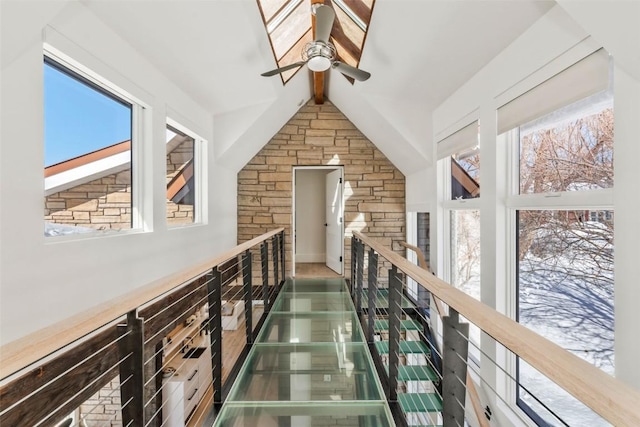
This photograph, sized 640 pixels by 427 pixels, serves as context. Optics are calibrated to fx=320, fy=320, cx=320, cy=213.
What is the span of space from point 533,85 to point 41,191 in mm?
3030

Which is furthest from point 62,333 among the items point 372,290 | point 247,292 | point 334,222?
point 334,222

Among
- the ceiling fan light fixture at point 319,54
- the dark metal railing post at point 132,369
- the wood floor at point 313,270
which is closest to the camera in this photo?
the dark metal railing post at point 132,369

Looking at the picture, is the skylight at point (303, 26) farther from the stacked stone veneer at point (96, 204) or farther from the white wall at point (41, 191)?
the stacked stone veneer at point (96, 204)

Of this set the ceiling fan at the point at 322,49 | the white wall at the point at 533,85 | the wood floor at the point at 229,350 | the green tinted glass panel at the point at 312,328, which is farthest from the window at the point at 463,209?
the wood floor at the point at 229,350

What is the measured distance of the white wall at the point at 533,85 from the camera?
1.42 metres

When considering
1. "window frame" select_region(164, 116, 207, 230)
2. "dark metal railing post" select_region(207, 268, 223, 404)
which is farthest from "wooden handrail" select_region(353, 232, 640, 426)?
"window frame" select_region(164, 116, 207, 230)

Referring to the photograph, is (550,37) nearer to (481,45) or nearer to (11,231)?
(481,45)

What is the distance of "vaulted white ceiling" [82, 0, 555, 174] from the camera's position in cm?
221

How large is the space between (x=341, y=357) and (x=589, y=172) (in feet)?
6.93

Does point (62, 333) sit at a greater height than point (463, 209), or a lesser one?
lesser

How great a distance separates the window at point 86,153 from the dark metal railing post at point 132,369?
1.22 m

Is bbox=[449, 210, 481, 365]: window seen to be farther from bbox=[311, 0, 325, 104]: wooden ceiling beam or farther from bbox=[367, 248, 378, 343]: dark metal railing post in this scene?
bbox=[311, 0, 325, 104]: wooden ceiling beam

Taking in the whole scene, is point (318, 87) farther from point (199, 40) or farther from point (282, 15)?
point (199, 40)

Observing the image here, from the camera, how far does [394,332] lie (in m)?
1.91
